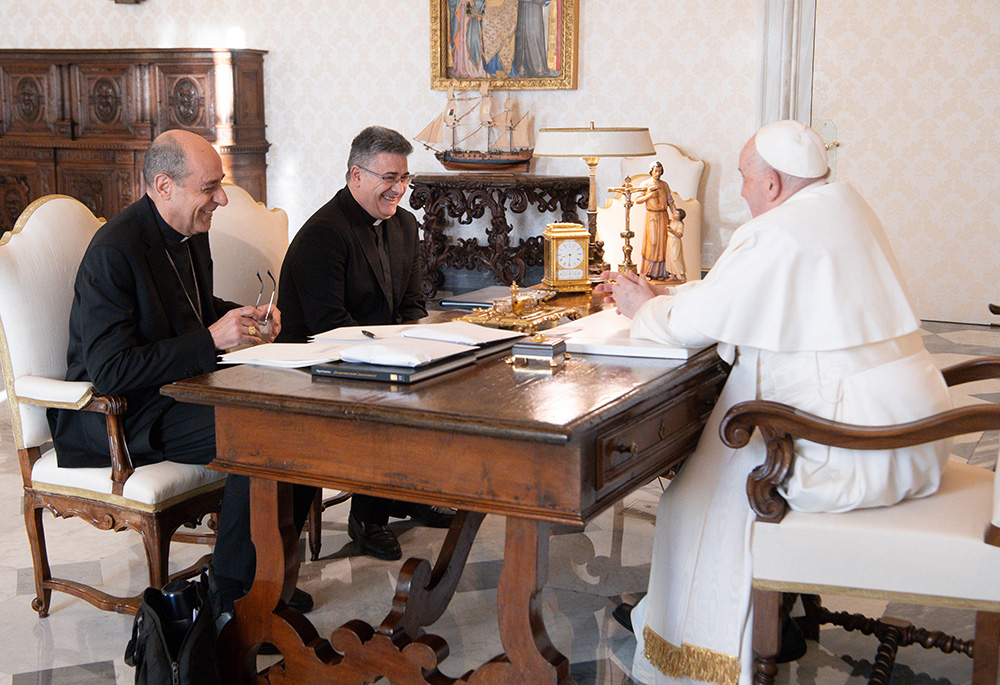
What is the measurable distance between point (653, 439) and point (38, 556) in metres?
1.98

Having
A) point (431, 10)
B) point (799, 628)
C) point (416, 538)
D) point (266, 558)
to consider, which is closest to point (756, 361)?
point (799, 628)

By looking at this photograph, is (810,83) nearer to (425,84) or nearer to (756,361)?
(425,84)

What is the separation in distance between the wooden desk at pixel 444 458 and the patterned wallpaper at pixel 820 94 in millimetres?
5912

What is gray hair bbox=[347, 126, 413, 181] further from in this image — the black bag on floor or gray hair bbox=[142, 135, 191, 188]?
the black bag on floor

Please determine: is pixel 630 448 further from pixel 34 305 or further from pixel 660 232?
pixel 34 305

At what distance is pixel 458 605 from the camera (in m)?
3.23

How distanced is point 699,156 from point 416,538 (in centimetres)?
528

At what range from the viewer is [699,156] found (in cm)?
816

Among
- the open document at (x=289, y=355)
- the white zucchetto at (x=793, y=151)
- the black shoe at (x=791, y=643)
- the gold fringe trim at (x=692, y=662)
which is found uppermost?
the white zucchetto at (x=793, y=151)

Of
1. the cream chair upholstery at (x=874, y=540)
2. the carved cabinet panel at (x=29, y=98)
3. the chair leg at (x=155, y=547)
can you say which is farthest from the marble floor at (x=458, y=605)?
the carved cabinet panel at (x=29, y=98)

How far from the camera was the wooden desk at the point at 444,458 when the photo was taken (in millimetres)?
1998

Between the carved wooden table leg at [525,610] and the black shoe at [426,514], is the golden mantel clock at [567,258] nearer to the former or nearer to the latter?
the black shoe at [426,514]

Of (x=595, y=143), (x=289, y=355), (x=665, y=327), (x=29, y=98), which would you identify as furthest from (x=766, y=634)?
(x=29, y=98)

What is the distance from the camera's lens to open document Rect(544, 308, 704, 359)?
8.21 feet
